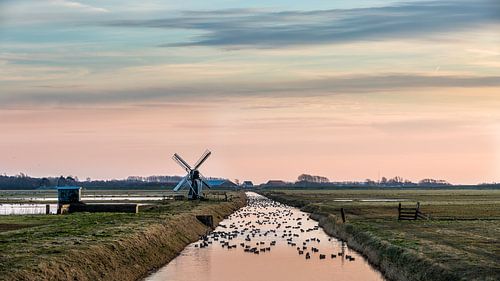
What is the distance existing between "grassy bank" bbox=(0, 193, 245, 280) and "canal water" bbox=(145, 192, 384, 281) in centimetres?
125

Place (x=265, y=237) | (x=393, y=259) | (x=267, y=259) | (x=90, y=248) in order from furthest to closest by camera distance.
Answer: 1. (x=265, y=237)
2. (x=267, y=259)
3. (x=393, y=259)
4. (x=90, y=248)

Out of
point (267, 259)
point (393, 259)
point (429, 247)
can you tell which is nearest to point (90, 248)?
point (267, 259)

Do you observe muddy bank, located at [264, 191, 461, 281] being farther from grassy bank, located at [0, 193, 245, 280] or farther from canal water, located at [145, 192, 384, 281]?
grassy bank, located at [0, 193, 245, 280]

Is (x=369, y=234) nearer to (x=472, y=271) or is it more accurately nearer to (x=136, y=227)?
(x=136, y=227)

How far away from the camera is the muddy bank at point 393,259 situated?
32969mm

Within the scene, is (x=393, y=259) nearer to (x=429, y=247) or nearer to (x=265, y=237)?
(x=429, y=247)

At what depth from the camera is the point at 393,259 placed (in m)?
40.9

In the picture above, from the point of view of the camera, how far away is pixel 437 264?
33.8 m

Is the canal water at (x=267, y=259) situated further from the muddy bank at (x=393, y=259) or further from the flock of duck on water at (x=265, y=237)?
the muddy bank at (x=393, y=259)

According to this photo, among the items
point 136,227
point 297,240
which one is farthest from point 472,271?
point 297,240

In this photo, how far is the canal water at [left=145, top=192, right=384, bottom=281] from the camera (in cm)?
4184

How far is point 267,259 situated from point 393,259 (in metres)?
11.1

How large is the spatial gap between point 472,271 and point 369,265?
14885mm

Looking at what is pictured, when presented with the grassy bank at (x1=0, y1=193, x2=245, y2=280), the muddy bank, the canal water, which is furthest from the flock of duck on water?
the grassy bank at (x1=0, y1=193, x2=245, y2=280)
